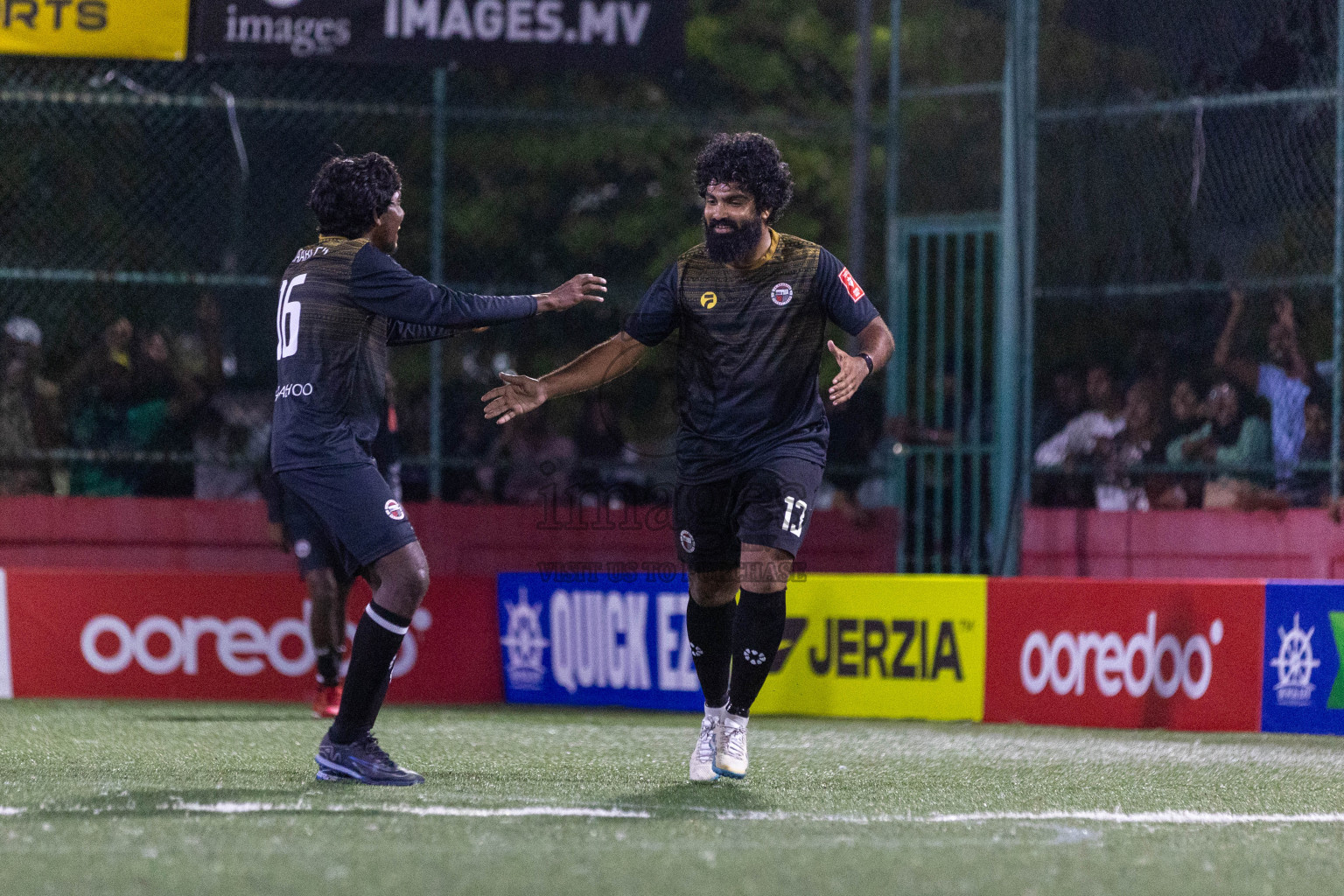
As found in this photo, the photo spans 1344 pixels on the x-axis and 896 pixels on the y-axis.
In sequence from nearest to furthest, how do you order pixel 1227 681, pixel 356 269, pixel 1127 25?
1. pixel 356 269
2. pixel 1227 681
3. pixel 1127 25

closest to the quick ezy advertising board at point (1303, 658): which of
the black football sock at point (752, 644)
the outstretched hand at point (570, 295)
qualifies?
the black football sock at point (752, 644)

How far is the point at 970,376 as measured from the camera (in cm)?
1295

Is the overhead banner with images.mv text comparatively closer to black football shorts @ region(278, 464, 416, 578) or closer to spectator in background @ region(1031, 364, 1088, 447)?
spectator in background @ region(1031, 364, 1088, 447)

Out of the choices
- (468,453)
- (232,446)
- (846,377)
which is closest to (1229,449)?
(468,453)

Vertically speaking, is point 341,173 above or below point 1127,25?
below

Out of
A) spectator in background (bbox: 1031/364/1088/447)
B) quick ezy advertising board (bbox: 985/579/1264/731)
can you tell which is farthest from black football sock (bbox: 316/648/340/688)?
spectator in background (bbox: 1031/364/1088/447)

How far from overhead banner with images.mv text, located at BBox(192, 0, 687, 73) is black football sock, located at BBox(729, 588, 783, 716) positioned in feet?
21.6

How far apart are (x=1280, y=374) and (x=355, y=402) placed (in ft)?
21.0

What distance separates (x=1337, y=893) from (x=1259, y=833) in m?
0.98

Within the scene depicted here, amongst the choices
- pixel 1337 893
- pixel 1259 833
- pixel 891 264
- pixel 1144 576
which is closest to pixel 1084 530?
pixel 1144 576

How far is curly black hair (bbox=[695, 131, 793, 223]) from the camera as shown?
6242 mm

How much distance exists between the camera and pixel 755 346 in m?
6.21

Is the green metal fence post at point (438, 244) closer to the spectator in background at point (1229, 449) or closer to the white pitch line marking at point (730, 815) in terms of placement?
the spectator in background at point (1229, 449)

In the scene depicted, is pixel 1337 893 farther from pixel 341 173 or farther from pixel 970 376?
pixel 970 376
